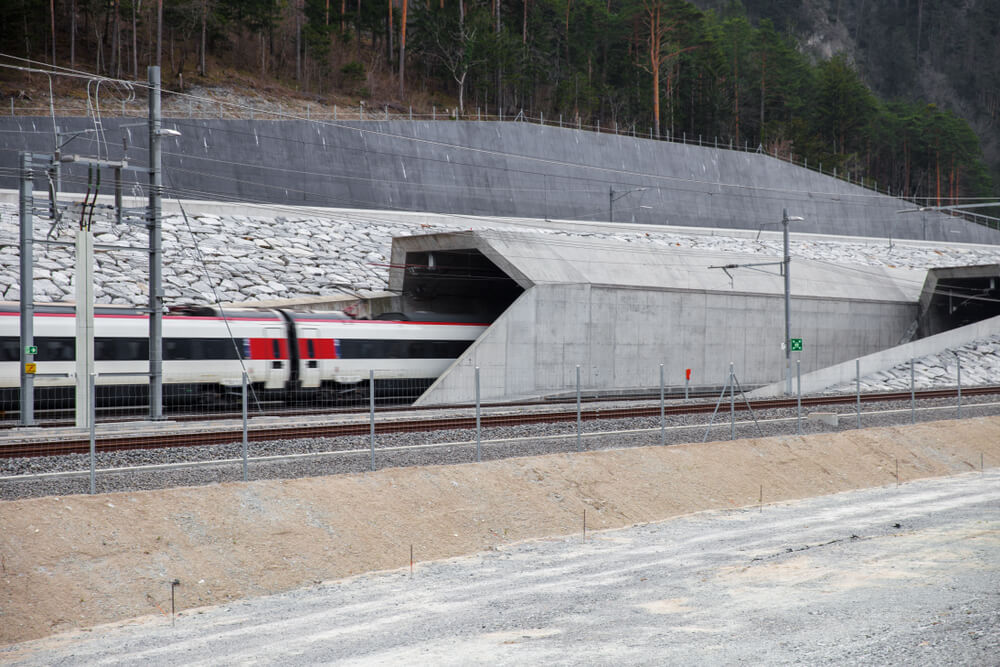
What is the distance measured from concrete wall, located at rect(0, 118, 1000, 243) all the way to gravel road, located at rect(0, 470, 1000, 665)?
2851cm

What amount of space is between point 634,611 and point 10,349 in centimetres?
2027

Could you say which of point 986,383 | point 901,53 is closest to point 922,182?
point 901,53

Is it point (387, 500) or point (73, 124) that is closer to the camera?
point (387, 500)

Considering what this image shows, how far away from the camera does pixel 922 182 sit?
113938mm

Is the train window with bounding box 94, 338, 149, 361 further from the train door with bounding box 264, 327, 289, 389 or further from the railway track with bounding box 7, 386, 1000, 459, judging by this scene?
the railway track with bounding box 7, 386, 1000, 459

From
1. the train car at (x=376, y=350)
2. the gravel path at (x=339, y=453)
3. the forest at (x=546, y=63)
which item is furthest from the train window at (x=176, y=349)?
the forest at (x=546, y=63)

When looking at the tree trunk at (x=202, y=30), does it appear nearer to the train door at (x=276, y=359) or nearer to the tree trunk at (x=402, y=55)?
the tree trunk at (x=402, y=55)

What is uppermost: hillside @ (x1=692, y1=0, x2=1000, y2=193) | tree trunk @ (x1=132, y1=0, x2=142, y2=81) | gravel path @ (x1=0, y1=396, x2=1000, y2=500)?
hillside @ (x1=692, y1=0, x2=1000, y2=193)

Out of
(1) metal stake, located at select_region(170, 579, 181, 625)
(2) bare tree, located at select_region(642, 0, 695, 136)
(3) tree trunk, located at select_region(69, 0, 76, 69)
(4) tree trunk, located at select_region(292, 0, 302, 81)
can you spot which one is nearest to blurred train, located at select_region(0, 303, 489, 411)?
(1) metal stake, located at select_region(170, 579, 181, 625)

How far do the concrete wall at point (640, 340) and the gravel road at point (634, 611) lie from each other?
16215 mm

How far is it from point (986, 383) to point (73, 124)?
42963mm

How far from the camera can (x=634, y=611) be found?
33.4 feet

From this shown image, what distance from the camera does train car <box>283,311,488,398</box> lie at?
2956 cm

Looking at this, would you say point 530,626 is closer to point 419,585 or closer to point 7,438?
point 419,585
